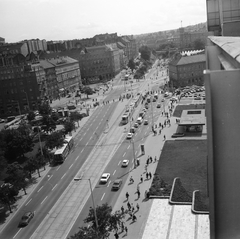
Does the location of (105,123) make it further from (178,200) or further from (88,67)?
(88,67)

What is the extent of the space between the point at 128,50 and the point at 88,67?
51.6 m

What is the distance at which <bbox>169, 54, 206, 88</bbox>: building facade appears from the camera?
79.2 metres

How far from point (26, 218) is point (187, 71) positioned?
6358 centimetres

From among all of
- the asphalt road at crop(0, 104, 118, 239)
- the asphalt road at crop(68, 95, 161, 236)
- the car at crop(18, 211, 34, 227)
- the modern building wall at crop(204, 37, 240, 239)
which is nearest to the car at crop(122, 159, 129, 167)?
the asphalt road at crop(68, 95, 161, 236)

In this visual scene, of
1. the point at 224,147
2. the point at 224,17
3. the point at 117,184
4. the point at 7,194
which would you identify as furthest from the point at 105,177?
the point at 224,147

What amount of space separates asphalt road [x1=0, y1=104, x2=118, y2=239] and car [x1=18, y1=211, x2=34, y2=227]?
0.31 meters

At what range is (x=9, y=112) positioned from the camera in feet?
237

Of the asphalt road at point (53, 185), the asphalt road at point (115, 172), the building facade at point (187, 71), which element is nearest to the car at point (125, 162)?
the asphalt road at point (115, 172)

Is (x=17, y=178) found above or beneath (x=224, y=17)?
beneath

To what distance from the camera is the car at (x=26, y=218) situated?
2505 cm

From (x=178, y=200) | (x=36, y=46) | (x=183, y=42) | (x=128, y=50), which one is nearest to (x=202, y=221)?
(x=178, y=200)

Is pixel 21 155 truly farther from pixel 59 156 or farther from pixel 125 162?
pixel 125 162

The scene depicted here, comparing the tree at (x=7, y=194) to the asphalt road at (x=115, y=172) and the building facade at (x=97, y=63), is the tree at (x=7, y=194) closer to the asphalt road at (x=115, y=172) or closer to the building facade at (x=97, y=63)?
the asphalt road at (x=115, y=172)

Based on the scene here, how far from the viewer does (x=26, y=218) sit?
2534cm
